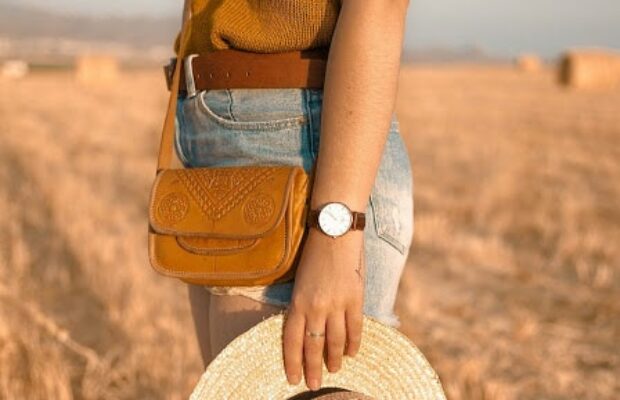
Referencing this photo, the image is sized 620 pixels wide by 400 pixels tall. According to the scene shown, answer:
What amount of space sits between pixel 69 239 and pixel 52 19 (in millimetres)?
176686

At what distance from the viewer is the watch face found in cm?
126

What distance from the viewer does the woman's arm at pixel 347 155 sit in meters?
1.27

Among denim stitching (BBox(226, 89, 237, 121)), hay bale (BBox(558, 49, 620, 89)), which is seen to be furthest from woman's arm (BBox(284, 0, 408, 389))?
hay bale (BBox(558, 49, 620, 89))

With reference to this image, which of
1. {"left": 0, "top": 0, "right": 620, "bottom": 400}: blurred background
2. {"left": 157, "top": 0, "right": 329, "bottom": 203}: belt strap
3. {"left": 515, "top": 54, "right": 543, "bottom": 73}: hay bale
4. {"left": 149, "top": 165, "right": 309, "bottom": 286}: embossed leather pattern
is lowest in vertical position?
{"left": 515, "top": 54, "right": 543, "bottom": 73}: hay bale

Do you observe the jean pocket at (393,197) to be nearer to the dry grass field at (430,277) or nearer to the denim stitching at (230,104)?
the denim stitching at (230,104)

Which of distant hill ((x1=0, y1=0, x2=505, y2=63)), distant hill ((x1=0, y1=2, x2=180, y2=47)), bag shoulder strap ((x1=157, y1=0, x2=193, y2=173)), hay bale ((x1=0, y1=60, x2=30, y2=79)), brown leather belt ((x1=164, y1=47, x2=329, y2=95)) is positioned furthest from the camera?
distant hill ((x1=0, y1=2, x2=180, y2=47))

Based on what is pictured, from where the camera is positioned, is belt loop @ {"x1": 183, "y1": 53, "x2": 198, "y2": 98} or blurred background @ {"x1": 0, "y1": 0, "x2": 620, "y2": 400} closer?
belt loop @ {"x1": 183, "y1": 53, "x2": 198, "y2": 98}

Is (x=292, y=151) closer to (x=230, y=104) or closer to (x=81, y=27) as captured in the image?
(x=230, y=104)

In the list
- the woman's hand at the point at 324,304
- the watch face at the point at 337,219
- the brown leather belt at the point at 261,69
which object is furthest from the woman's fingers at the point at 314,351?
the brown leather belt at the point at 261,69

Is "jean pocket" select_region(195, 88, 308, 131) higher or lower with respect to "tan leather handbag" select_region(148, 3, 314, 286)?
higher

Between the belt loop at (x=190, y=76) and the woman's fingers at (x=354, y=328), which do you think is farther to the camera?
the belt loop at (x=190, y=76)

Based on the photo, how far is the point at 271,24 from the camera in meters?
1.36

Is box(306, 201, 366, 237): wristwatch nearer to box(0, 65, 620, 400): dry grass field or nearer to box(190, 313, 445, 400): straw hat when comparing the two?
box(190, 313, 445, 400): straw hat

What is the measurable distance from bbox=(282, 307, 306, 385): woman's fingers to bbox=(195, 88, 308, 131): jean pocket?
27cm
